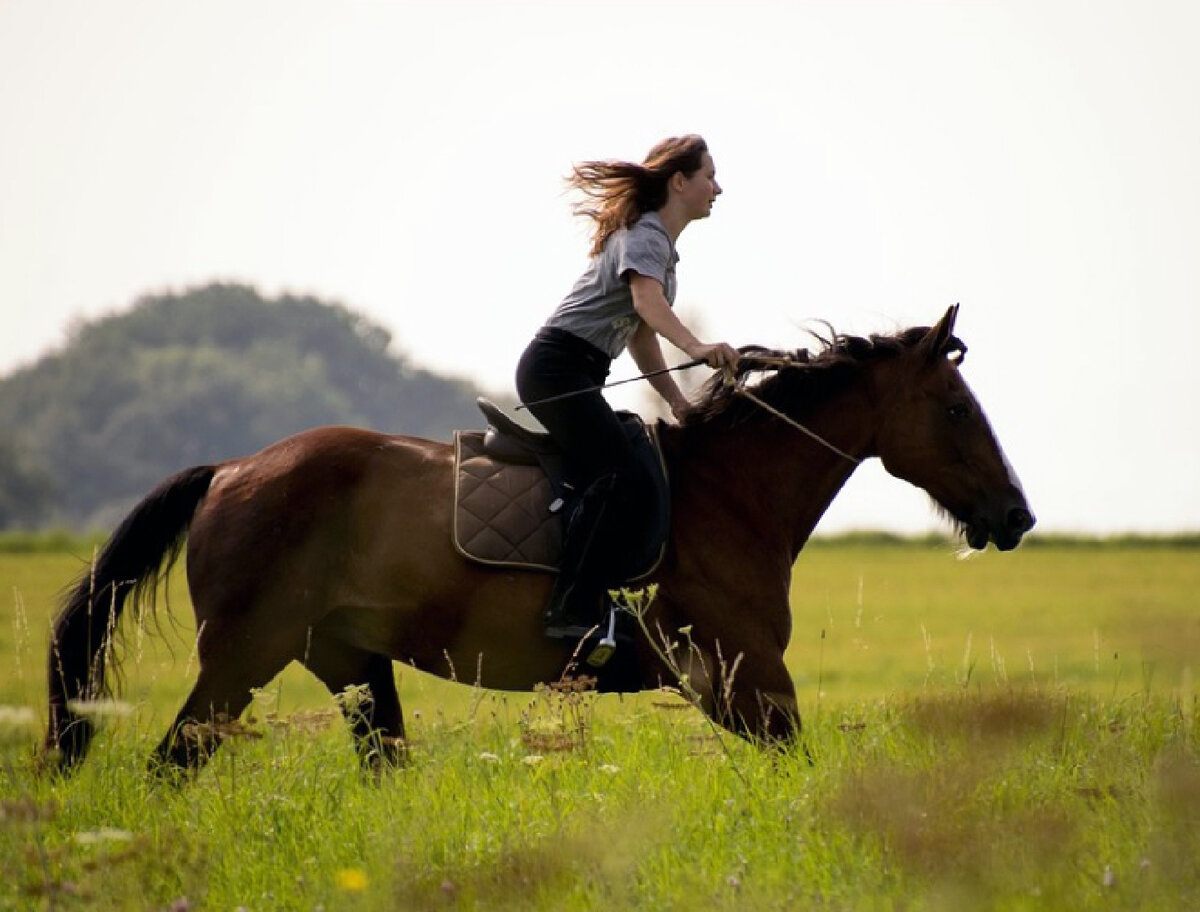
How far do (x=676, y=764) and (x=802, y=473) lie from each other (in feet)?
4.62

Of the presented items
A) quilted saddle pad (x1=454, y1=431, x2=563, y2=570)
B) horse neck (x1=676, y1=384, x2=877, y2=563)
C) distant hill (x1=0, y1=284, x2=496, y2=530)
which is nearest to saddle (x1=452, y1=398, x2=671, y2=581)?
quilted saddle pad (x1=454, y1=431, x2=563, y2=570)

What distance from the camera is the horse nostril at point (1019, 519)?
7.24m

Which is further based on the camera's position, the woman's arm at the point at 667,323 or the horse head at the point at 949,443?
the horse head at the point at 949,443

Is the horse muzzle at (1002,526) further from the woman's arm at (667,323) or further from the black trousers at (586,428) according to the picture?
the black trousers at (586,428)

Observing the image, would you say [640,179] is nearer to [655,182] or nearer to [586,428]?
[655,182]

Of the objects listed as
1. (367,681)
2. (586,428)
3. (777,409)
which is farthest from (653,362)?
(367,681)

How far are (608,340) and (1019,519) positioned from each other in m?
1.99

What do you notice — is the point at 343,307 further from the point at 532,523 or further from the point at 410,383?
the point at 532,523

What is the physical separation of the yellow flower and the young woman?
1909mm

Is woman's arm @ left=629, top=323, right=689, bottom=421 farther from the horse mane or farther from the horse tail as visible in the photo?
the horse tail

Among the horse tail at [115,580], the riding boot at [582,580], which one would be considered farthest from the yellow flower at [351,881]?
the horse tail at [115,580]

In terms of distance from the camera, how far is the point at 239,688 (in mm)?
7039

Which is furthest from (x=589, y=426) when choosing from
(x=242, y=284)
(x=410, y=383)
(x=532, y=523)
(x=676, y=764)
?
(x=242, y=284)

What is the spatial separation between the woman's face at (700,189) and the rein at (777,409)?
2.39 ft
